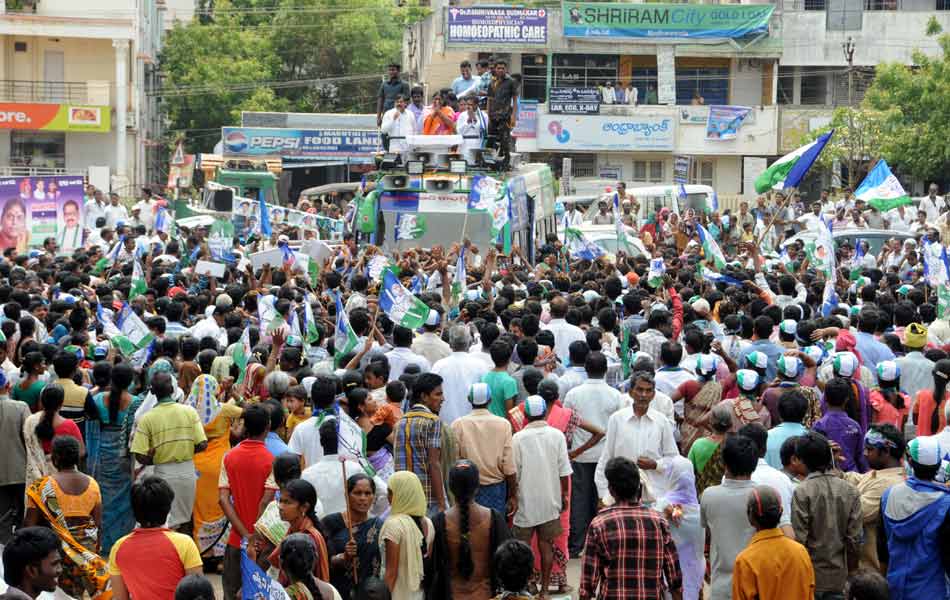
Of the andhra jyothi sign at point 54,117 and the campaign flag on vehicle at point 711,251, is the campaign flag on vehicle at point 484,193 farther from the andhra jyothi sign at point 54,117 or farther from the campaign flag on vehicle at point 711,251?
the andhra jyothi sign at point 54,117

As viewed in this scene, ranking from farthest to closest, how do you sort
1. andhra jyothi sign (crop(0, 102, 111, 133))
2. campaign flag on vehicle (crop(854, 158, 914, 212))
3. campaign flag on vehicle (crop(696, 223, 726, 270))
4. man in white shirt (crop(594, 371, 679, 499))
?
andhra jyothi sign (crop(0, 102, 111, 133))
campaign flag on vehicle (crop(854, 158, 914, 212))
campaign flag on vehicle (crop(696, 223, 726, 270))
man in white shirt (crop(594, 371, 679, 499))

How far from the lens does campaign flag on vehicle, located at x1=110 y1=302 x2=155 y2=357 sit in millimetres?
11173

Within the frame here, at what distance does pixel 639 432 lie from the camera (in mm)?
8477

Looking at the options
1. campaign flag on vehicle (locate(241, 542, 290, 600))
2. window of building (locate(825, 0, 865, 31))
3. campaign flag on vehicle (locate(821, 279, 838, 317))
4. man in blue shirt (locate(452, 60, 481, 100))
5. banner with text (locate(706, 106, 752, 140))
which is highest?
window of building (locate(825, 0, 865, 31))

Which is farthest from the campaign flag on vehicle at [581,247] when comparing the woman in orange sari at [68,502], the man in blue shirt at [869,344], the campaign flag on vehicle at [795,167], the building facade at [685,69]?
the building facade at [685,69]

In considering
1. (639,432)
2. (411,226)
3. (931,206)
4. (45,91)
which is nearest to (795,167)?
(411,226)

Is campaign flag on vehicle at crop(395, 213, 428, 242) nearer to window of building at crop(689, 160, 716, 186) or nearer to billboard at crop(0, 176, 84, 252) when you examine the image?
billboard at crop(0, 176, 84, 252)

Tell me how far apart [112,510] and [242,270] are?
7507 mm

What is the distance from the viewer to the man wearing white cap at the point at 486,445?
857 cm

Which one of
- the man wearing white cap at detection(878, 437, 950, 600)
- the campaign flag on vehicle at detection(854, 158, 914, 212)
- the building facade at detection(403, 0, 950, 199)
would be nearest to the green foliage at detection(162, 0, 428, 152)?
the building facade at detection(403, 0, 950, 199)

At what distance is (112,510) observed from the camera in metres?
10.1

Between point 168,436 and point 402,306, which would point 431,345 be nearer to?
point 402,306

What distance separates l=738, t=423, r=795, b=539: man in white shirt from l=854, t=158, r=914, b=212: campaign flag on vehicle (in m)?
13.5

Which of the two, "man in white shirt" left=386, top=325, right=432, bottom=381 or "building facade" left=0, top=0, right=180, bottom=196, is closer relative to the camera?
"man in white shirt" left=386, top=325, right=432, bottom=381
